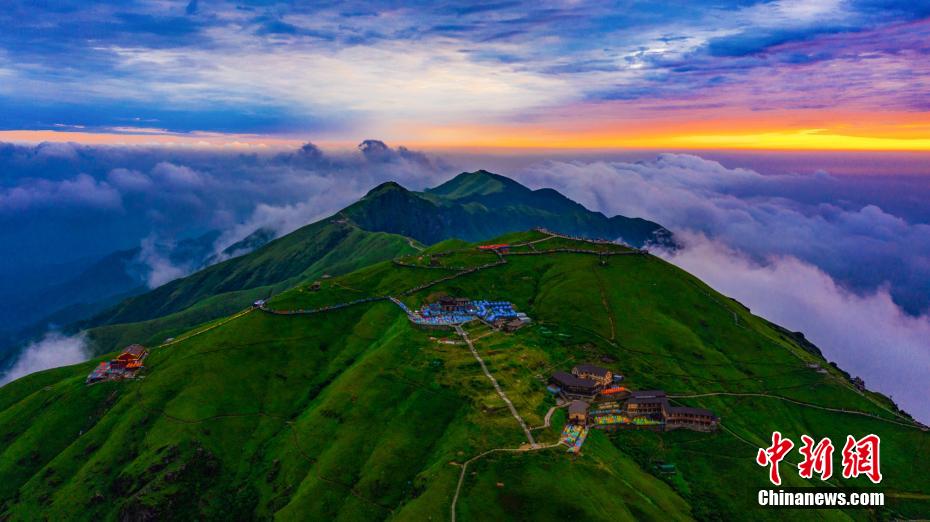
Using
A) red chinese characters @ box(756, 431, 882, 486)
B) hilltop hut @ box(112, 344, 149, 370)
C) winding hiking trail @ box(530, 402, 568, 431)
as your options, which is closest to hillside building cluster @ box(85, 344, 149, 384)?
hilltop hut @ box(112, 344, 149, 370)

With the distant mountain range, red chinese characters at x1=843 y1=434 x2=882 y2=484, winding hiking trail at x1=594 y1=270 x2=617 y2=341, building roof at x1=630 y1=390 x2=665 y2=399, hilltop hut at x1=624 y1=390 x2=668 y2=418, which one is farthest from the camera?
winding hiking trail at x1=594 y1=270 x2=617 y2=341

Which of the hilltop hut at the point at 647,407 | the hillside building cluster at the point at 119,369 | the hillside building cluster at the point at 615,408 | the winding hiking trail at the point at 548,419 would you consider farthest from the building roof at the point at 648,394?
the hillside building cluster at the point at 119,369

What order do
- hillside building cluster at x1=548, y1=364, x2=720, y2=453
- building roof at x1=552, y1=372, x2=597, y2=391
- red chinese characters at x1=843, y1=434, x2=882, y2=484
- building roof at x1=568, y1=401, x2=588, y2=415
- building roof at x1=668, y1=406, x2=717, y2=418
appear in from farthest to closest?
building roof at x1=552, y1=372, x2=597, y2=391 < building roof at x1=668, y1=406, x2=717, y2=418 < red chinese characters at x1=843, y1=434, x2=882, y2=484 < hillside building cluster at x1=548, y1=364, x2=720, y2=453 < building roof at x1=568, y1=401, x2=588, y2=415

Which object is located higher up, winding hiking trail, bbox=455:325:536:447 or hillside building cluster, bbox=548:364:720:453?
winding hiking trail, bbox=455:325:536:447

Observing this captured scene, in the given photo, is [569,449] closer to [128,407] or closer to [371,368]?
[371,368]

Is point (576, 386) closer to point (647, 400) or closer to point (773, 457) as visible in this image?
point (647, 400)

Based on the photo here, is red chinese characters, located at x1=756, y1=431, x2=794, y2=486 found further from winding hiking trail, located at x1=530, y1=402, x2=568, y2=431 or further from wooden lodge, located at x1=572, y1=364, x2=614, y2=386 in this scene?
winding hiking trail, located at x1=530, y1=402, x2=568, y2=431

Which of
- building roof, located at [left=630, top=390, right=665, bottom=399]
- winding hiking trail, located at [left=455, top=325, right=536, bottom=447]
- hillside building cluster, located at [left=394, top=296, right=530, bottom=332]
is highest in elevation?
hillside building cluster, located at [left=394, top=296, right=530, bottom=332]

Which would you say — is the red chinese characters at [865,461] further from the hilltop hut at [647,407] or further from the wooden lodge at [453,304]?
the wooden lodge at [453,304]
